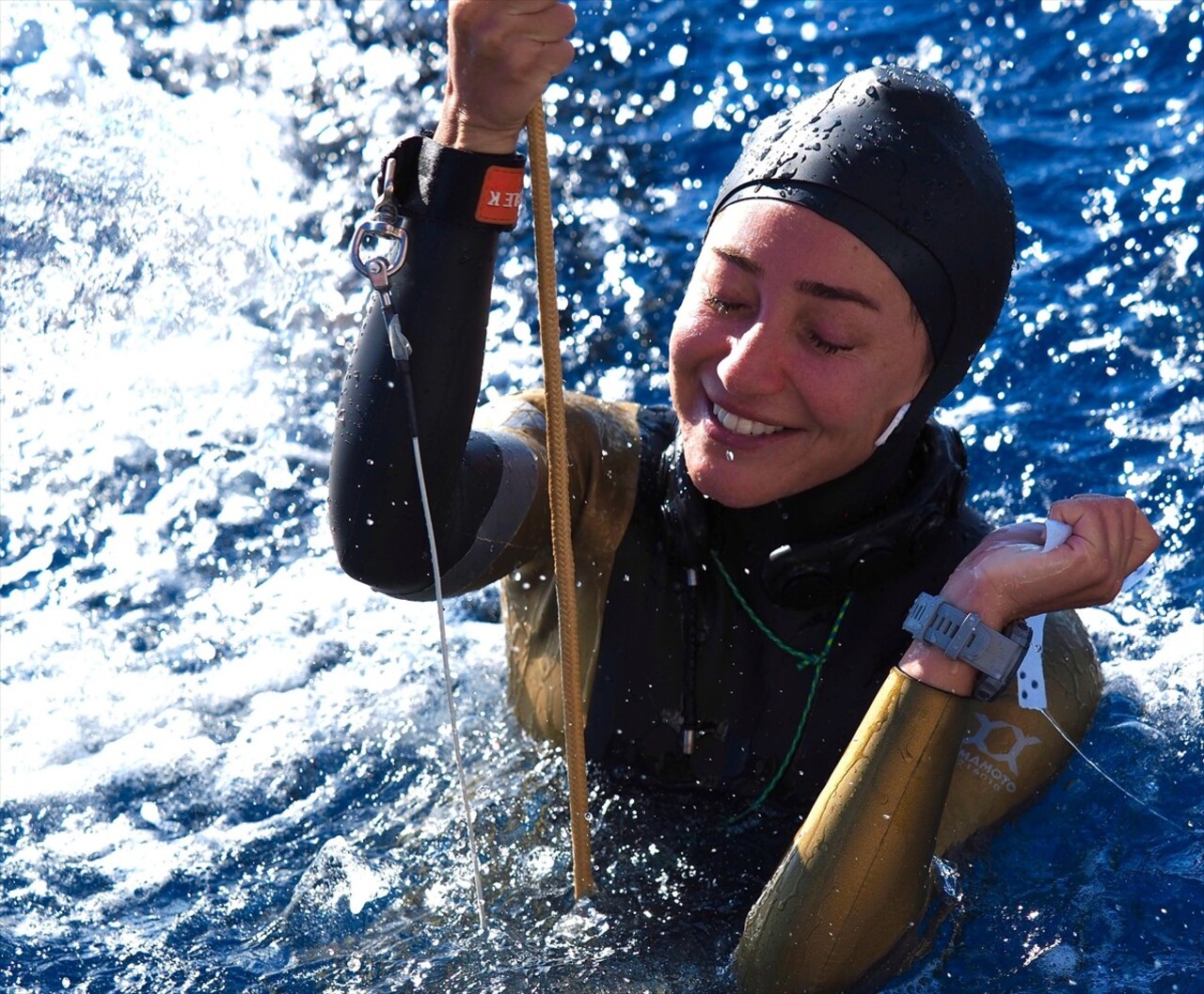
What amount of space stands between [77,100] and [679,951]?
4866 mm

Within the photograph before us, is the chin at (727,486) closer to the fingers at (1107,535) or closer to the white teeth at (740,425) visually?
the white teeth at (740,425)

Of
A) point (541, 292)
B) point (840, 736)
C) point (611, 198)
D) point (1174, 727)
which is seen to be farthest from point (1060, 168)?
point (541, 292)

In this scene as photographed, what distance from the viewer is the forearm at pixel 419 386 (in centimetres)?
240

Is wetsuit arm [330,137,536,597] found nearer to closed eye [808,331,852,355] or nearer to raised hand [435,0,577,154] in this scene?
raised hand [435,0,577,154]

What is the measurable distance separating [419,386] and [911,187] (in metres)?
0.98

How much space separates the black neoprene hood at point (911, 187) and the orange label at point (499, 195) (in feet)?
1.89

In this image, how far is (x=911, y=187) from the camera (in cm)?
275

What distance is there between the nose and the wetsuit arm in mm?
480

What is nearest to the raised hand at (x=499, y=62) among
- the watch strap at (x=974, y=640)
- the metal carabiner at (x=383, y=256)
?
the metal carabiner at (x=383, y=256)

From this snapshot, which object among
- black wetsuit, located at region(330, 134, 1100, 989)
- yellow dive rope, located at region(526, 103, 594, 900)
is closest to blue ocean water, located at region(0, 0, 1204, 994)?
black wetsuit, located at region(330, 134, 1100, 989)

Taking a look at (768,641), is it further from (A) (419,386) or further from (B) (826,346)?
(A) (419,386)

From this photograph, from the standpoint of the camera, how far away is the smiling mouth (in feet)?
9.21

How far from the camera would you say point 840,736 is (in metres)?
3.05

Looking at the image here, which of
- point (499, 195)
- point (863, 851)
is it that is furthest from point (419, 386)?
point (863, 851)
